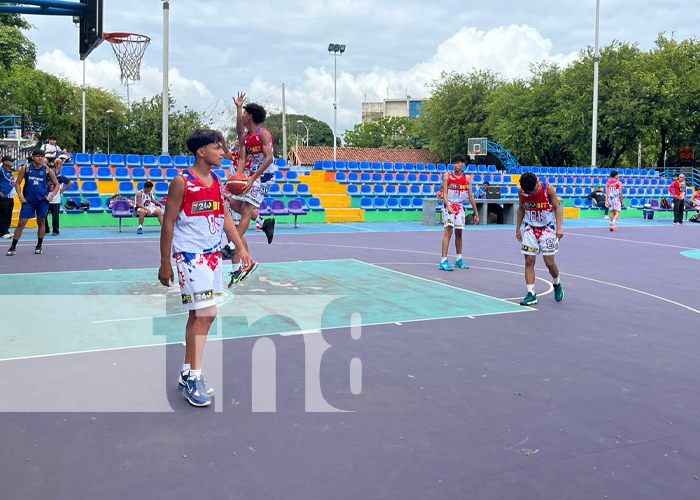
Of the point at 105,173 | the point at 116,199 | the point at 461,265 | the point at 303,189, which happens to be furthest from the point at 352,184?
the point at 461,265

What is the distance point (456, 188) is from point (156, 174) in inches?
552

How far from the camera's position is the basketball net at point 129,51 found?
25.0m

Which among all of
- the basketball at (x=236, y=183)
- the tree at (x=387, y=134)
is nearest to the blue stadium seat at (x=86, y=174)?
the basketball at (x=236, y=183)

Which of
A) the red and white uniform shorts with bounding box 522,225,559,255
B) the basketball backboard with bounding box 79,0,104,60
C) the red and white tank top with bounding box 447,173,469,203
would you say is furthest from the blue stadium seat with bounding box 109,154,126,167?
the red and white uniform shorts with bounding box 522,225,559,255

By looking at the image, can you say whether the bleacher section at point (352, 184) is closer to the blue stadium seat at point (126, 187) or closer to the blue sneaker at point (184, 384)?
the blue stadium seat at point (126, 187)

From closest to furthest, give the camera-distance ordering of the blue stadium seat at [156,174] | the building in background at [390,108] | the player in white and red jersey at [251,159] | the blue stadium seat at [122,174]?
1. the player in white and red jersey at [251,159]
2. the blue stadium seat at [122,174]
3. the blue stadium seat at [156,174]
4. the building in background at [390,108]

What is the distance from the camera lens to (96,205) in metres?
21.3

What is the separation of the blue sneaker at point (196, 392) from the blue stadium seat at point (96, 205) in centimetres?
1766

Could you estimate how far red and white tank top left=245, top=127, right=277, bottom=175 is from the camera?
342 inches

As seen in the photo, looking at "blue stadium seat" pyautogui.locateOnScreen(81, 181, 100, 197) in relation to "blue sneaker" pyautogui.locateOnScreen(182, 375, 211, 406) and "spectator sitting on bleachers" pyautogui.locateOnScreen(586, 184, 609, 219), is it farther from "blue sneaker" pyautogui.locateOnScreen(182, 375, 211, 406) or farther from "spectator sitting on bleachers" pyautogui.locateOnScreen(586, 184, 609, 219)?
"spectator sitting on bleachers" pyautogui.locateOnScreen(586, 184, 609, 219)

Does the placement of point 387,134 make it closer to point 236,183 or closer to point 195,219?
point 236,183

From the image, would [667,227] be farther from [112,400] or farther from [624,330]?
[112,400]

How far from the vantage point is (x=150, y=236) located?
58.5 feet

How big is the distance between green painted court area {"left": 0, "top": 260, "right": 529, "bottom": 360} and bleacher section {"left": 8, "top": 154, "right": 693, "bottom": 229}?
1143 cm
